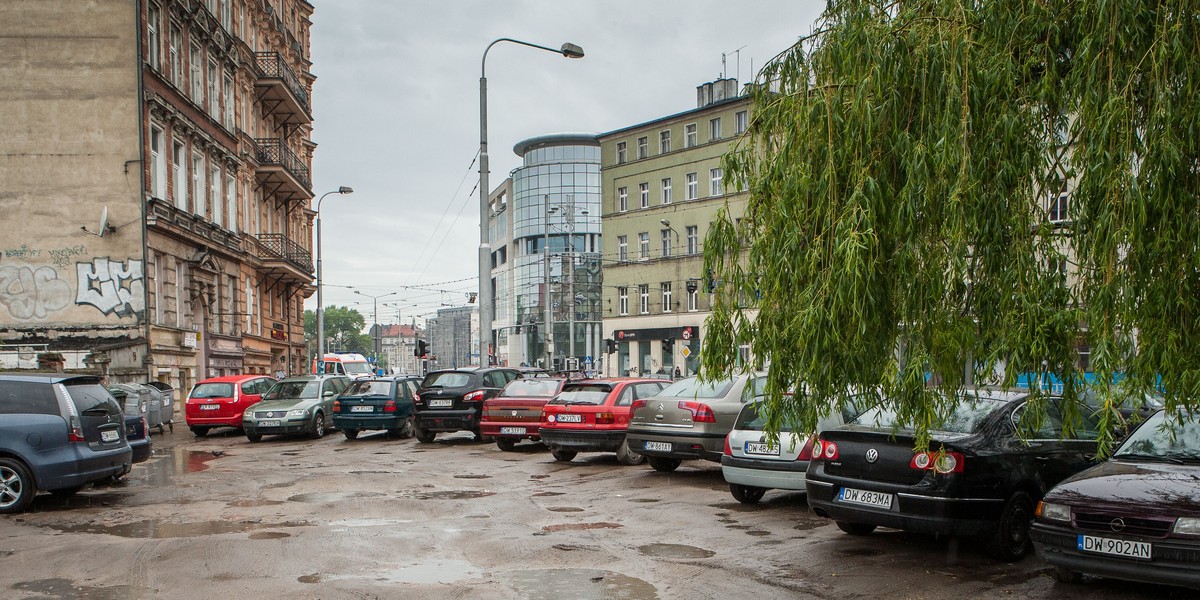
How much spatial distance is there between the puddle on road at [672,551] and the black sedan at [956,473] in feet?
3.48

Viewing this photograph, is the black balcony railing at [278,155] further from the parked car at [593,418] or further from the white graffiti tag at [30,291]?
the parked car at [593,418]

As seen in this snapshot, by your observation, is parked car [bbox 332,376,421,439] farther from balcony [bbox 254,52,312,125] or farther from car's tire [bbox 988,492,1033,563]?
balcony [bbox 254,52,312,125]

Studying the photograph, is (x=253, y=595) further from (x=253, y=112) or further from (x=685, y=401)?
(x=253, y=112)

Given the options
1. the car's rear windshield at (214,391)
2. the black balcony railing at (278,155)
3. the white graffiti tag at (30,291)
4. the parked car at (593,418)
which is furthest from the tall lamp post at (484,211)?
the black balcony railing at (278,155)

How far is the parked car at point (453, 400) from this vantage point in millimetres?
21328

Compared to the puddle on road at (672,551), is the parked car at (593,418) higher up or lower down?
higher up

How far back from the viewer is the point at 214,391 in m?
26.3

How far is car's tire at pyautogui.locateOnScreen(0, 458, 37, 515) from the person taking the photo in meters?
11.5

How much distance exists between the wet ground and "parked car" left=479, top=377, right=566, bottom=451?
153 inches

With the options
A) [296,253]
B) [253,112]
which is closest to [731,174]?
[253,112]

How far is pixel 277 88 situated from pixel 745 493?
1557 inches

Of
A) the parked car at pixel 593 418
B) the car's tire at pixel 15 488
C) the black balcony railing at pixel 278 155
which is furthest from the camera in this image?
the black balcony railing at pixel 278 155

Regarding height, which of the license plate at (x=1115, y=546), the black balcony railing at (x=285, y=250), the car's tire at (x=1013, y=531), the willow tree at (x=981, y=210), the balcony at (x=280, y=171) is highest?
the balcony at (x=280, y=171)

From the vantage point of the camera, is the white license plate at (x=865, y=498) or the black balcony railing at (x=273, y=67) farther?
the black balcony railing at (x=273, y=67)
